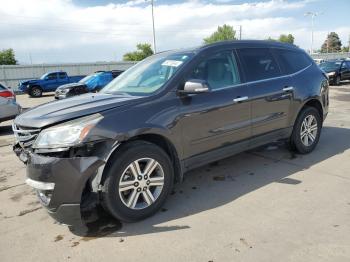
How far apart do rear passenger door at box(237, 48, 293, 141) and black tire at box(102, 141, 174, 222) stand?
1.56m

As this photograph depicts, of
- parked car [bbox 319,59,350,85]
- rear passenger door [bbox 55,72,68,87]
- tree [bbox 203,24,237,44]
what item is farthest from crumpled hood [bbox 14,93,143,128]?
tree [bbox 203,24,237,44]

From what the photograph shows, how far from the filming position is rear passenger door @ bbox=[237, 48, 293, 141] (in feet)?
15.4

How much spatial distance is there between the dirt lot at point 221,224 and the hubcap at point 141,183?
23 cm

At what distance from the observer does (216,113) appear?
4.20m

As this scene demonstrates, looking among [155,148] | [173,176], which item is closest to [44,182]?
[155,148]

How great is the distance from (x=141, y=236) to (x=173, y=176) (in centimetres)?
78

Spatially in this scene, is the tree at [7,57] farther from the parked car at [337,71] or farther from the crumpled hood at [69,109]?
the crumpled hood at [69,109]

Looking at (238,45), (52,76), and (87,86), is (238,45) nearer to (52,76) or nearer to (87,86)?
(87,86)

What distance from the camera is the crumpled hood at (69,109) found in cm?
339

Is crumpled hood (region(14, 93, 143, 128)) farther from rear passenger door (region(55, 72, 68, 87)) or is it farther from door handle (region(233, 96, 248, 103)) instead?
rear passenger door (region(55, 72, 68, 87))

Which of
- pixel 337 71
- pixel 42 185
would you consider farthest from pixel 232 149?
pixel 337 71

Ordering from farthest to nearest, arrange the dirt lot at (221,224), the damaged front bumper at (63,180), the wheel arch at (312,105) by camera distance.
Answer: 1. the wheel arch at (312,105)
2. the damaged front bumper at (63,180)
3. the dirt lot at (221,224)

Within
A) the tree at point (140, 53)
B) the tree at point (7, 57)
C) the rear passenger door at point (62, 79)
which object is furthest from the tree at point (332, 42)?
the rear passenger door at point (62, 79)

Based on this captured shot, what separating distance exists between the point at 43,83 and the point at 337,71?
18.9 meters
